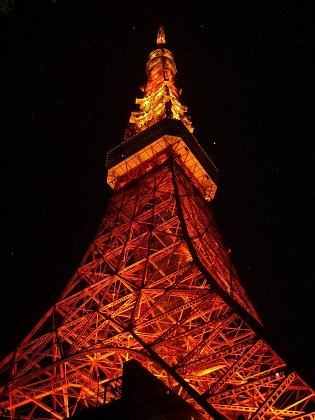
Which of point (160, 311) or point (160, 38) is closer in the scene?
point (160, 311)

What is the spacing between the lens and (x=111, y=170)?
18469 mm

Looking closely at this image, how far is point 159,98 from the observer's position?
69.6 feet

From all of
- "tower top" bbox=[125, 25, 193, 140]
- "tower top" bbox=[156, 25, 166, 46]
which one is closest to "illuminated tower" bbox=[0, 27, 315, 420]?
"tower top" bbox=[125, 25, 193, 140]

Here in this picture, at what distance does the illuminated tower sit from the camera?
10.1 metres

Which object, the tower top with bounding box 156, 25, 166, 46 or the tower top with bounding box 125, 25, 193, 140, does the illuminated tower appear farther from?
the tower top with bounding box 156, 25, 166, 46

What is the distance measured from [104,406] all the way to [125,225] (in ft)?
26.9

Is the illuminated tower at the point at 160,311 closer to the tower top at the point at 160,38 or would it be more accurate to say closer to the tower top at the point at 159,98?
the tower top at the point at 159,98

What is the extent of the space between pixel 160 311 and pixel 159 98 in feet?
33.9

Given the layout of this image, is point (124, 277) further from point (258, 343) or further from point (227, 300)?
point (258, 343)

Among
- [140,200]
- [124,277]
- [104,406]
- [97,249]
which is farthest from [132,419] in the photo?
[140,200]

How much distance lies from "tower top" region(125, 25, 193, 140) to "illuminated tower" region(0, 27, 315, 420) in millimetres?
80

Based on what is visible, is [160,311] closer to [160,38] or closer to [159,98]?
[159,98]

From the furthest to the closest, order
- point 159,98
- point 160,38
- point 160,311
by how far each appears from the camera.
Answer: point 160,38
point 159,98
point 160,311

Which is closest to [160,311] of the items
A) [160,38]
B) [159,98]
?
[159,98]
